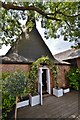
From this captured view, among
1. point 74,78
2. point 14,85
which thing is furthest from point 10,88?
point 74,78

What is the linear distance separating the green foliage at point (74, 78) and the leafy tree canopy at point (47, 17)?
4.17 metres

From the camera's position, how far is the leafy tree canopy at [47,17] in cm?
611

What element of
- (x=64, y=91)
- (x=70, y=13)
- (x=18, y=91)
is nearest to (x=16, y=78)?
(x=18, y=91)

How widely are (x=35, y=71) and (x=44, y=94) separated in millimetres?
2114

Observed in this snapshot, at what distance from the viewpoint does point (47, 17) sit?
675 cm

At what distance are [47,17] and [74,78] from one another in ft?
20.5

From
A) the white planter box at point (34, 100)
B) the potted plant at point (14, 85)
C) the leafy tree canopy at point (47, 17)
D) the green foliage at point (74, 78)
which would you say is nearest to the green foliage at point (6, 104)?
the potted plant at point (14, 85)

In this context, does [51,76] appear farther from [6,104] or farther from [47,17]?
[6,104]

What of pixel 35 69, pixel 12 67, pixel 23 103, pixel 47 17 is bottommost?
pixel 23 103

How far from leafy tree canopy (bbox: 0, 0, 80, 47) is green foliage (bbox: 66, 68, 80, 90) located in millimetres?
4168

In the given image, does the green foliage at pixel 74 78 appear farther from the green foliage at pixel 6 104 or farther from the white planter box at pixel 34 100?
the green foliage at pixel 6 104

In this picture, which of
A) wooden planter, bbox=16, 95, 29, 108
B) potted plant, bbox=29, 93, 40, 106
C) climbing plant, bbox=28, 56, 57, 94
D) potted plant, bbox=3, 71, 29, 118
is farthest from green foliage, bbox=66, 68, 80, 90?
potted plant, bbox=3, 71, 29, 118

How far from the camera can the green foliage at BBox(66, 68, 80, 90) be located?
36.0 ft

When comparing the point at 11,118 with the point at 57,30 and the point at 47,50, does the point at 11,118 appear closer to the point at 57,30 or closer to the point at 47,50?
the point at 57,30
